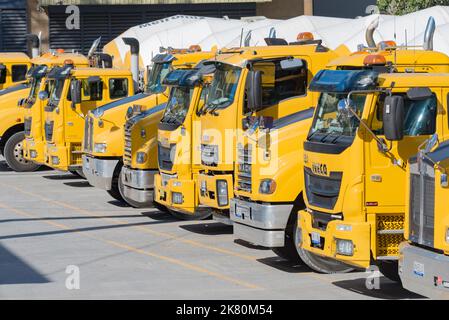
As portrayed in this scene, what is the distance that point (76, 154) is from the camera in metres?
26.9

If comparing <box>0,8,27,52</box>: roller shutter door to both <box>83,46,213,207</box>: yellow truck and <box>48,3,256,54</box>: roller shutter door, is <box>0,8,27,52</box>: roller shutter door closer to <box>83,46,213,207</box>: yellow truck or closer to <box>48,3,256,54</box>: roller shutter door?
<box>48,3,256,54</box>: roller shutter door

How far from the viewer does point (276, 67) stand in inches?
685

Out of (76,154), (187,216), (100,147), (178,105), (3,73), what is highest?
(178,105)

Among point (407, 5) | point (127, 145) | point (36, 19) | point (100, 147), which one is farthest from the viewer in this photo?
point (36, 19)

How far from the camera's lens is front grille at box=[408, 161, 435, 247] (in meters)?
12.1

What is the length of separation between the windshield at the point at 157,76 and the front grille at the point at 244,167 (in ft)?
20.9

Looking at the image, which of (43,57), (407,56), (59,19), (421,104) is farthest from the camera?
(59,19)

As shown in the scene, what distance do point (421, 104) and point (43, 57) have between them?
18952 mm

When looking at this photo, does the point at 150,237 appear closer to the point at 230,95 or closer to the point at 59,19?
the point at 230,95

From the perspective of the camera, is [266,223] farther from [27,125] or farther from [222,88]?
[27,125]

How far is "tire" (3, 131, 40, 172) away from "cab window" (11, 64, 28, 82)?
2856 millimetres

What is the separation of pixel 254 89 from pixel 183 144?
303 cm

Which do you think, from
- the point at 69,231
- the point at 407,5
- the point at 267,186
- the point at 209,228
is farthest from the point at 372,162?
the point at 407,5
